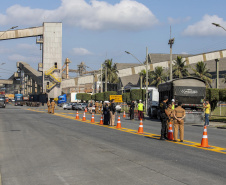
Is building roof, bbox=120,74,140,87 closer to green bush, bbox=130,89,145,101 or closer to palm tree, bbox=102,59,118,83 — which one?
palm tree, bbox=102,59,118,83

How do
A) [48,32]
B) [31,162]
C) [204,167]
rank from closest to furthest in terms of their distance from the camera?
[204,167]
[31,162]
[48,32]

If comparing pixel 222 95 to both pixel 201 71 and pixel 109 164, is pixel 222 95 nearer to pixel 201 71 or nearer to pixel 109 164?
pixel 109 164

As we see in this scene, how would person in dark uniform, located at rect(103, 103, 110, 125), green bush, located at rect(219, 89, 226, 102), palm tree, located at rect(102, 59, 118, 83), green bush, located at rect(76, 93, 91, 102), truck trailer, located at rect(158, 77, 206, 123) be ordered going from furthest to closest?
palm tree, located at rect(102, 59, 118, 83) → green bush, located at rect(76, 93, 91, 102) → green bush, located at rect(219, 89, 226, 102) → truck trailer, located at rect(158, 77, 206, 123) → person in dark uniform, located at rect(103, 103, 110, 125)

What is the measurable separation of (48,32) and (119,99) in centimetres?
5194

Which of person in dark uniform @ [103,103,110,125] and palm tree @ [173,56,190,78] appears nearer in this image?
person in dark uniform @ [103,103,110,125]

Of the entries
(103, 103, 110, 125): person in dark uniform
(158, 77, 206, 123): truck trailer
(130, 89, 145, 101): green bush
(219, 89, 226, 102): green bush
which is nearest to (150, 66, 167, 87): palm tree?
(130, 89, 145, 101): green bush

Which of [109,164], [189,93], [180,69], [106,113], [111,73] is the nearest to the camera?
[109,164]

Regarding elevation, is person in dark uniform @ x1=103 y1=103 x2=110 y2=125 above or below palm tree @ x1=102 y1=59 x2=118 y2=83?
below

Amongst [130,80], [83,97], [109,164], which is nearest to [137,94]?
[83,97]

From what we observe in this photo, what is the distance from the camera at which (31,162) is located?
33.2 feet

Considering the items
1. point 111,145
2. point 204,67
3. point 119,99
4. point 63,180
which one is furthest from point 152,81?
point 63,180

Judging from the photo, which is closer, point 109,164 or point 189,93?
point 109,164

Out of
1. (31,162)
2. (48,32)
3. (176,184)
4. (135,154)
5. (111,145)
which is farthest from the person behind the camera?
(48,32)

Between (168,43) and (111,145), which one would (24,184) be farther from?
(168,43)
